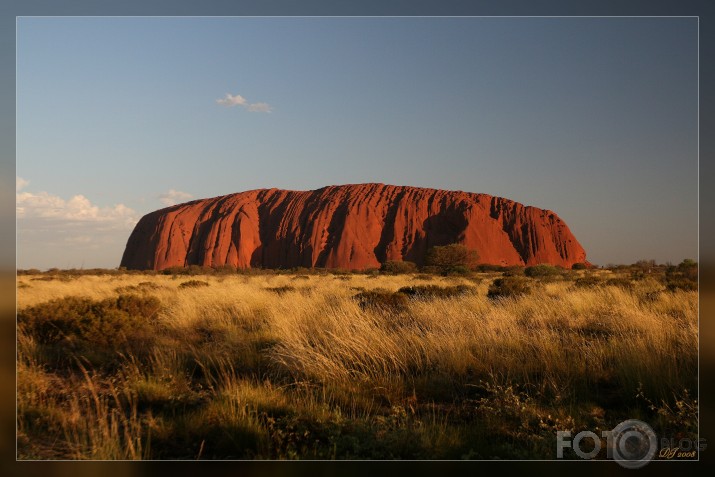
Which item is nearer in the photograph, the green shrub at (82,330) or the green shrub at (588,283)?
the green shrub at (82,330)

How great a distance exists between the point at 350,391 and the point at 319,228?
28.0 meters

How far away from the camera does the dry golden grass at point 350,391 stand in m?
4.16

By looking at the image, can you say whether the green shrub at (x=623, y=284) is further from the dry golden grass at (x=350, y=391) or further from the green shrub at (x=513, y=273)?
the dry golden grass at (x=350, y=391)

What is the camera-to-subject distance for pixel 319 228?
108 ft

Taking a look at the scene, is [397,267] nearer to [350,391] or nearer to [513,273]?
[513,273]

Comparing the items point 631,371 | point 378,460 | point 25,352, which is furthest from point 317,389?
point 25,352

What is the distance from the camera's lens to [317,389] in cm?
516

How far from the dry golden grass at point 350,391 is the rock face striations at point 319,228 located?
81.9 feet

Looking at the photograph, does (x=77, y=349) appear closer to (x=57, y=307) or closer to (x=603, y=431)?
(x=57, y=307)

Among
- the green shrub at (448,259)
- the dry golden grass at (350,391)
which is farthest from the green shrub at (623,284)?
the green shrub at (448,259)

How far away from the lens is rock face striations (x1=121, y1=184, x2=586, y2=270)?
110 ft

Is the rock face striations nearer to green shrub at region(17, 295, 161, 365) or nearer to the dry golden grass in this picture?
green shrub at region(17, 295, 161, 365)

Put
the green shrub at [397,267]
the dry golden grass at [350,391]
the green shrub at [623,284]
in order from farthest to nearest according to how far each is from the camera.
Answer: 1. the green shrub at [397,267]
2. the green shrub at [623,284]
3. the dry golden grass at [350,391]

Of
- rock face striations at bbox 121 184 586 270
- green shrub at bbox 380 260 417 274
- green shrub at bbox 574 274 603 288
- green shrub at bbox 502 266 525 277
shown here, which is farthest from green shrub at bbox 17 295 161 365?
rock face striations at bbox 121 184 586 270
